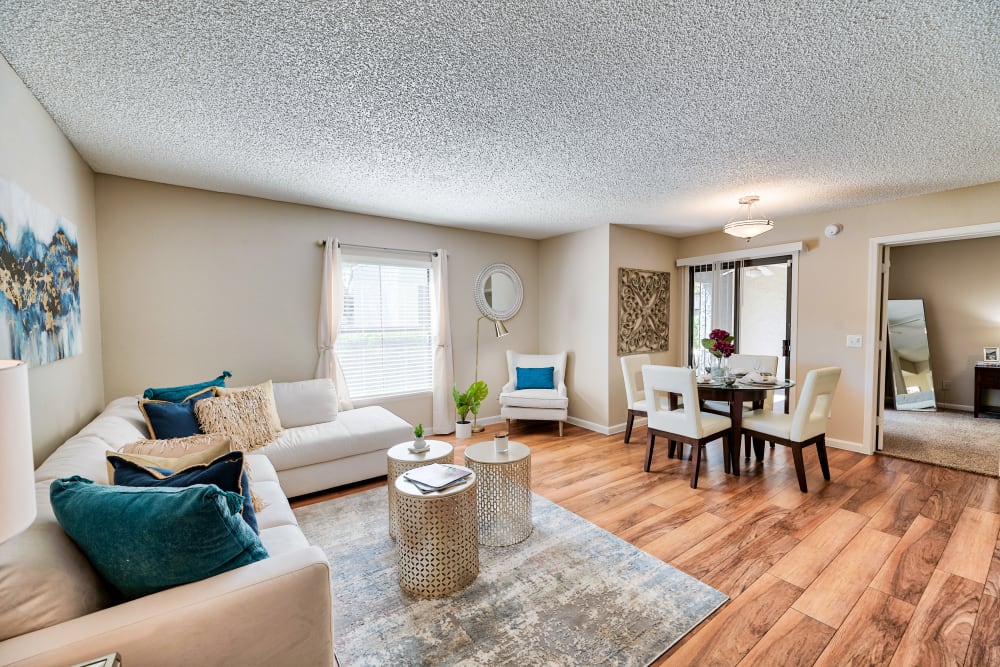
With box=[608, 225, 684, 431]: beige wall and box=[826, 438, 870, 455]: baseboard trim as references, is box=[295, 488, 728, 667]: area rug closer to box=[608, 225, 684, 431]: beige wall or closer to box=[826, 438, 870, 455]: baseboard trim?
box=[608, 225, 684, 431]: beige wall

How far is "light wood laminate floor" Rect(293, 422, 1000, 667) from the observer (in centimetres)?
172

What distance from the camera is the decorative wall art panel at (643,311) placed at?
482 centimetres

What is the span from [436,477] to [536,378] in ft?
9.63

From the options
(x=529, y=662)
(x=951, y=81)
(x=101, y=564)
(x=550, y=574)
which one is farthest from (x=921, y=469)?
(x=101, y=564)

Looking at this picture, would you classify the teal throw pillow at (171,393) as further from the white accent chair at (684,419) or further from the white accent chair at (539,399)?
the white accent chair at (684,419)

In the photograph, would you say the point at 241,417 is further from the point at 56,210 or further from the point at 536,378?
the point at 536,378

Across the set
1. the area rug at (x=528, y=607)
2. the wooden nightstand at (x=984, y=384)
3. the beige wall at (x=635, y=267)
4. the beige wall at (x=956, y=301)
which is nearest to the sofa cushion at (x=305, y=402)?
the area rug at (x=528, y=607)

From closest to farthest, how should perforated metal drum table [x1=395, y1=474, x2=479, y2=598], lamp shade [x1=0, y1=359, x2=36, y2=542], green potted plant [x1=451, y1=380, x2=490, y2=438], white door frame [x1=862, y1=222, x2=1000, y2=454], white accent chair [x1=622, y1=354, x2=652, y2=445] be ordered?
lamp shade [x1=0, y1=359, x2=36, y2=542], perforated metal drum table [x1=395, y1=474, x2=479, y2=598], white door frame [x1=862, y1=222, x2=1000, y2=454], white accent chair [x1=622, y1=354, x2=652, y2=445], green potted plant [x1=451, y1=380, x2=490, y2=438]

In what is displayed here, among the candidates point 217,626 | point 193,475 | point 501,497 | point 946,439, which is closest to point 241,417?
point 193,475

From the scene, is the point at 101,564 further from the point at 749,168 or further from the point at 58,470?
the point at 749,168

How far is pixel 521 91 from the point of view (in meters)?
1.94

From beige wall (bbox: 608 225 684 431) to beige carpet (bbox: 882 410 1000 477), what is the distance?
2.28 metres

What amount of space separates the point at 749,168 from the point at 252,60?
3.02 metres

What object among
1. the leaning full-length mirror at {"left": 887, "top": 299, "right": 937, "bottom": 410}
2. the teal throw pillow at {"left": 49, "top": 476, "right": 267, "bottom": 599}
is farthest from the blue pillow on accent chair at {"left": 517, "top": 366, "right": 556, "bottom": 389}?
the leaning full-length mirror at {"left": 887, "top": 299, "right": 937, "bottom": 410}
